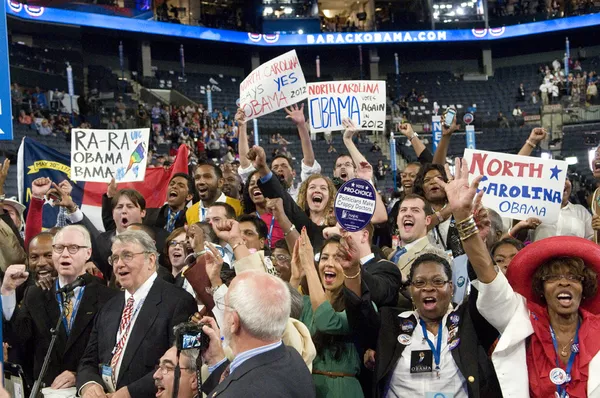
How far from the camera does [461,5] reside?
3478cm

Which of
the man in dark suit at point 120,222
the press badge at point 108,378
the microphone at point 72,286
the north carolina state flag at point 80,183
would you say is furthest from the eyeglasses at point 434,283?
the north carolina state flag at point 80,183

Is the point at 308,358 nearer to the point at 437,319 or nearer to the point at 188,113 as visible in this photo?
the point at 437,319

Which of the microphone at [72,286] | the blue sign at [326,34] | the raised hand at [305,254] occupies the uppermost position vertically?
the blue sign at [326,34]

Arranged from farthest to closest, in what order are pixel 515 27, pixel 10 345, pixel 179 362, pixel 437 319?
pixel 515 27, pixel 10 345, pixel 437 319, pixel 179 362

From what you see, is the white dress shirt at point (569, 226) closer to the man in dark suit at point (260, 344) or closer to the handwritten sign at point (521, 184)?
the handwritten sign at point (521, 184)

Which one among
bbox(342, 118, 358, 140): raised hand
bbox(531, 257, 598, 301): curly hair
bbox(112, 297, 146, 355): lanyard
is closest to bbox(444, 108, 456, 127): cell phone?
bbox(342, 118, 358, 140): raised hand

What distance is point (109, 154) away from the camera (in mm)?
7461

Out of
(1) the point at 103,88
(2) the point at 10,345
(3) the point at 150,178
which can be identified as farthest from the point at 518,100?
(2) the point at 10,345

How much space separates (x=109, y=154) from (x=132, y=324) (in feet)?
11.4

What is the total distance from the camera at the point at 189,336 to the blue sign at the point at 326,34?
25.7 metres

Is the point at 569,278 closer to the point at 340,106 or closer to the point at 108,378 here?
the point at 108,378

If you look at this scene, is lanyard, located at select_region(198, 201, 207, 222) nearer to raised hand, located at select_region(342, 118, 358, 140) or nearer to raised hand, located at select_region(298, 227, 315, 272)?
raised hand, located at select_region(342, 118, 358, 140)

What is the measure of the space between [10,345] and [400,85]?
2987 centimetres

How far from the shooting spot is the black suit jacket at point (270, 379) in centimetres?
290
